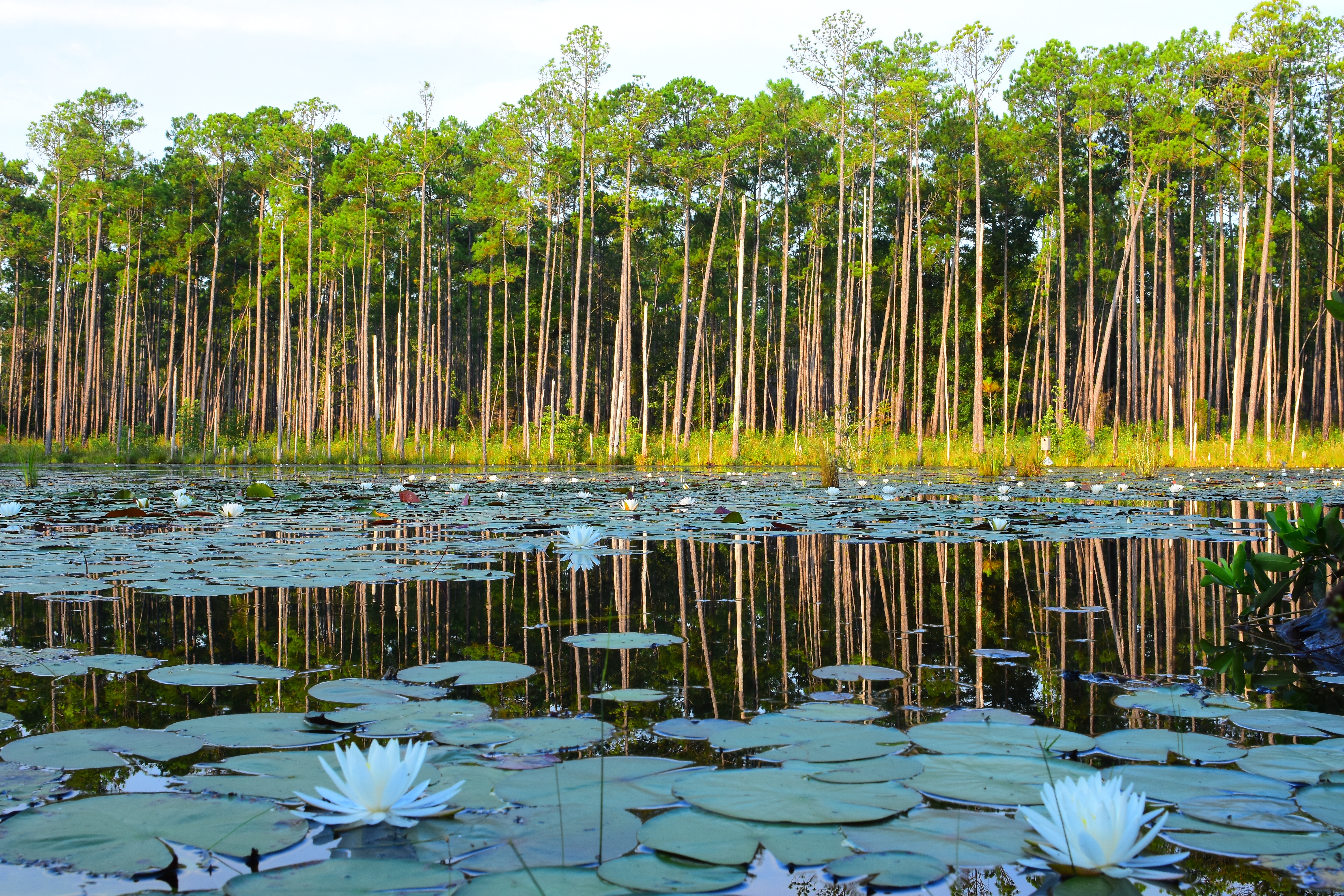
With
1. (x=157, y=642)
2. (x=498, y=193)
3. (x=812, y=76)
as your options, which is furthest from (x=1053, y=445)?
(x=157, y=642)

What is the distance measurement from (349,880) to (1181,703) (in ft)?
4.61

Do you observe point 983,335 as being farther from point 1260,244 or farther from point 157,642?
point 157,642

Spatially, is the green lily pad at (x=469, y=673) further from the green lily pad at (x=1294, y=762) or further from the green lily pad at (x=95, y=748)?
the green lily pad at (x=1294, y=762)

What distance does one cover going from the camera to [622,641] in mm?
2008

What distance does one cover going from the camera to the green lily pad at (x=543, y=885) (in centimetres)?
79

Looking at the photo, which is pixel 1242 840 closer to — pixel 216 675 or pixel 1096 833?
pixel 1096 833

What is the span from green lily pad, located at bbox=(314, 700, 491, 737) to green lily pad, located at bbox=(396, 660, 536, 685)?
156 millimetres

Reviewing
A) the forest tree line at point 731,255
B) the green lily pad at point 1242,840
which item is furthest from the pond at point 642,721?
the forest tree line at point 731,255

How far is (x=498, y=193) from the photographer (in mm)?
22562

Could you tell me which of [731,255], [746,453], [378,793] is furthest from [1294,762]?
[731,255]

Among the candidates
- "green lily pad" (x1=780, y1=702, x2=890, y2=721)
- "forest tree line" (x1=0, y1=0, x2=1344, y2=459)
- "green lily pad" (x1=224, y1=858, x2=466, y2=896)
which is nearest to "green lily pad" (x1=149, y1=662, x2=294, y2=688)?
"green lily pad" (x1=224, y1=858, x2=466, y2=896)

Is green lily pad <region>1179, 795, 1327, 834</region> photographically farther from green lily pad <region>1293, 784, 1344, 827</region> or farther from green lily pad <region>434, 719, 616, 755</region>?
green lily pad <region>434, 719, 616, 755</region>

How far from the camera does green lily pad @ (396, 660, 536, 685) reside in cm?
168

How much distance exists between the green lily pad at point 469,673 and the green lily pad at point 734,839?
780mm
